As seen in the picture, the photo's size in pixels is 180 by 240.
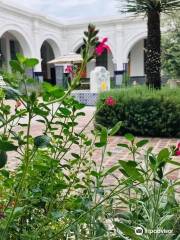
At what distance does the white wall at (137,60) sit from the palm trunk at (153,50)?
17.5 metres

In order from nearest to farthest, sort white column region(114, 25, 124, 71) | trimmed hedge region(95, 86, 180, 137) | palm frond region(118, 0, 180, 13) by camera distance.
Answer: trimmed hedge region(95, 86, 180, 137) → palm frond region(118, 0, 180, 13) → white column region(114, 25, 124, 71)

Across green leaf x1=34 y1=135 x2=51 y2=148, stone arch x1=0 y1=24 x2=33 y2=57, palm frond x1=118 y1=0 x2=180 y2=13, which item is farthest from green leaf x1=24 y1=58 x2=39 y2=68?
stone arch x1=0 y1=24 x2=33 y2=57

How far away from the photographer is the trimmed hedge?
6625 millimetres

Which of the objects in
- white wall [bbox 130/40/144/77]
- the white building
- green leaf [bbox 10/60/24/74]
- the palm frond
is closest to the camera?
green leaf [bbox 10/60/24/74]

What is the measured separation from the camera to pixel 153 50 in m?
7.64

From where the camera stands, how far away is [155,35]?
7.55m

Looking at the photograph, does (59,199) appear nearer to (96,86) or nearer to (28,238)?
(28,238)

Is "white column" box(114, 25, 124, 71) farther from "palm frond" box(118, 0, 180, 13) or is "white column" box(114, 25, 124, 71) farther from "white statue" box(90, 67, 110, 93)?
"palm frond" box(118, 0, 180, 13)

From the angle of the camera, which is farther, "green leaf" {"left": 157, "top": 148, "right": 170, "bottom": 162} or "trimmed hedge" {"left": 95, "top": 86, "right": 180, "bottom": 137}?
"trimmed hedge" {"left": 95, "top": 86, "right": 180, "bottom": 137}

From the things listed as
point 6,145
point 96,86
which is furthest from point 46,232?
point 96,86

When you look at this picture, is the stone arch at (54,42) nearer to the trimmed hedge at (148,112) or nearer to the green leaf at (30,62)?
the trimmed hedge at (148,112)

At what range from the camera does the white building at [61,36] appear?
19913mm

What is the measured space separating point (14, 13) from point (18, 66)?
65.0 feet

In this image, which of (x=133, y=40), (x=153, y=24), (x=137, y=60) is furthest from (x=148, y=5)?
(x=137, y=60)
